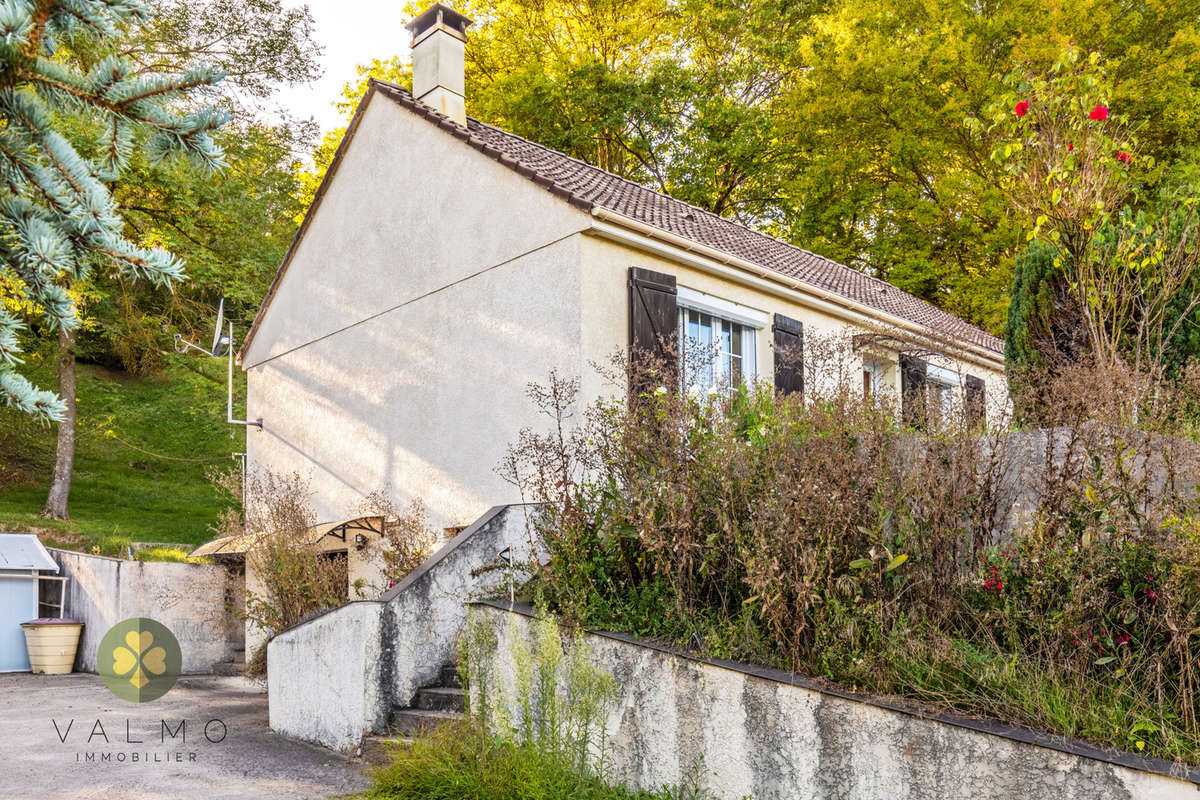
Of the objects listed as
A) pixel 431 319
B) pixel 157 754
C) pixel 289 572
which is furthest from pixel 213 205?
pixel 157 754

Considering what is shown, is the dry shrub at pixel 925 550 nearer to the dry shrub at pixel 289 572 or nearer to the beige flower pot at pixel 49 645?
the dry shrub at pixel 289 572

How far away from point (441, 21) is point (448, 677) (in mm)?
9105

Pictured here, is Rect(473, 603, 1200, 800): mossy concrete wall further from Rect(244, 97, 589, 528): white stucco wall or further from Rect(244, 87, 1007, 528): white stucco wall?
Rect(244, 97, 589, 528): white stucco wall

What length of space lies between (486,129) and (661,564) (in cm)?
891

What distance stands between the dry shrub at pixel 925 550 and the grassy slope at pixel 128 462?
1423 centimetres

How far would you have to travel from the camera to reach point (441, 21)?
40.6 ft

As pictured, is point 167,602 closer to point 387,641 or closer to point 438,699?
point 387,641

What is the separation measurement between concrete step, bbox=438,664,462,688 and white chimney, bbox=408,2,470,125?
7608 mm

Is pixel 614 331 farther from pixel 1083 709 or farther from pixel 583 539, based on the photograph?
pixel 1083 709

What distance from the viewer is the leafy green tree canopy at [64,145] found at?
5.86 ft

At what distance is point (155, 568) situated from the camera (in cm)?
1411

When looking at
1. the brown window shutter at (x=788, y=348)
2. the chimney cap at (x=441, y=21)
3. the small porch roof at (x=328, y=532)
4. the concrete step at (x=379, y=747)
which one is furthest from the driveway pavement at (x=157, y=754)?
the chimney cap at (x=441, y=21)

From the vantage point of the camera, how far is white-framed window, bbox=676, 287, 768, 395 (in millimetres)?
10180

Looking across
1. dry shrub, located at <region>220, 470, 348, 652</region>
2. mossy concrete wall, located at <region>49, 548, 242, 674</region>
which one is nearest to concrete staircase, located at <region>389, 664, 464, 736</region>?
dry shrub, located at <region>220, 470, 348, 652</region>
